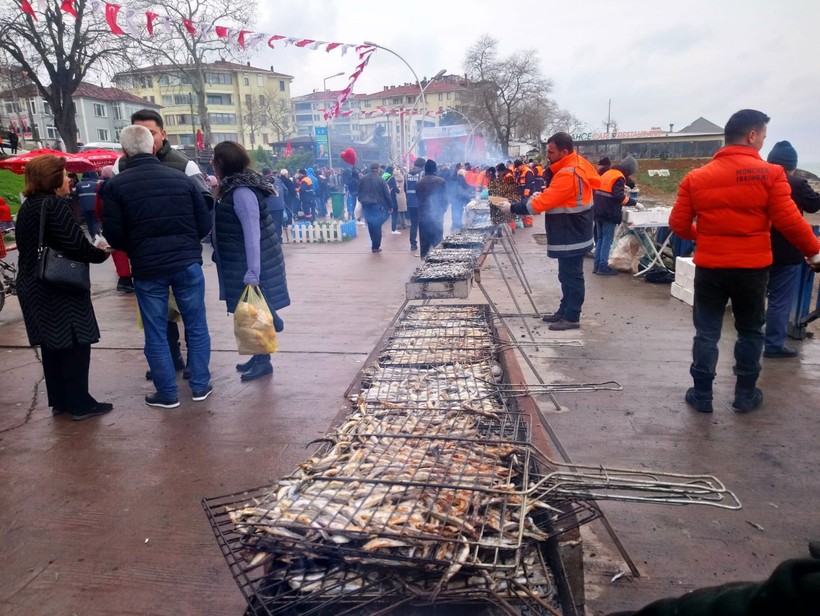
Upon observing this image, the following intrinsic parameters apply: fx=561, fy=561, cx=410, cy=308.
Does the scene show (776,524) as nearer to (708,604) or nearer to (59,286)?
(708,604)

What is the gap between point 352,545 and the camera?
6.90 feet

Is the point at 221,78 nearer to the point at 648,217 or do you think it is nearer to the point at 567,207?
the point at 648,217

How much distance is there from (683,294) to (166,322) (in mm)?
6565

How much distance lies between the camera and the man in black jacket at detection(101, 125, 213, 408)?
4172 millimetres

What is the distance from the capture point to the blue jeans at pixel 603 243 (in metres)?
9.83

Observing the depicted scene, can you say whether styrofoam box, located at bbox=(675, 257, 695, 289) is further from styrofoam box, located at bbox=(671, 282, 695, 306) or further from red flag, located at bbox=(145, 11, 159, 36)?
red flag, located at bbox=(145, 11, 159, 36)

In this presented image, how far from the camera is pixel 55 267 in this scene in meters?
4.09

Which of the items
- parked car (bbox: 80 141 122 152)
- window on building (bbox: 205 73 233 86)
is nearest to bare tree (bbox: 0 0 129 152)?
parked car (bbox: 80 141 122 152)

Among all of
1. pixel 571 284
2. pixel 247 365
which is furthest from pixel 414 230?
pixel 247 365

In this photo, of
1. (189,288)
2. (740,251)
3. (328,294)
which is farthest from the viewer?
(328,294)

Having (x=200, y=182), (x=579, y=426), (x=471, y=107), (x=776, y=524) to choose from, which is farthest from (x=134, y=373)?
(x=471, y=107)

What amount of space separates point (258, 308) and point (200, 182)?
1177mm

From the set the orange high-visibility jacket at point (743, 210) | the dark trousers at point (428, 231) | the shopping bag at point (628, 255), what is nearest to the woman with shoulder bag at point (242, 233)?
the orange high-visibility jacket at point (743, 210)

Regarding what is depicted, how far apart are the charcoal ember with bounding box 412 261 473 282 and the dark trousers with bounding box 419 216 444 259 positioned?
460 centimetres
